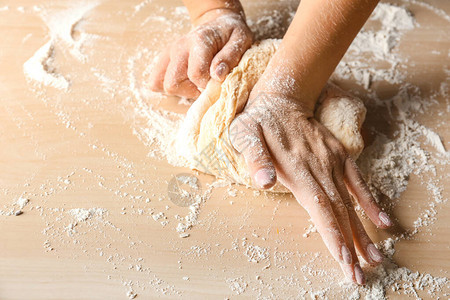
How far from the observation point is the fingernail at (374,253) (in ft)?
2.99

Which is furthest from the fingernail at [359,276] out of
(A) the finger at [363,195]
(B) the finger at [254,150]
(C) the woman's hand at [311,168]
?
(B) the finger at [254,150]

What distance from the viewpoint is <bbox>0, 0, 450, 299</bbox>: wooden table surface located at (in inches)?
36.1

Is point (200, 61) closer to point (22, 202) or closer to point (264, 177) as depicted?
point (264, 177)

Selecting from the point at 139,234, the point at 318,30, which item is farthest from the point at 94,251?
the point at 318,30

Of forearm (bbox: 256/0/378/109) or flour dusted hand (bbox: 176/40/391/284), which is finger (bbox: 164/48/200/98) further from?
forearm (bbox: 256/0/378/109)

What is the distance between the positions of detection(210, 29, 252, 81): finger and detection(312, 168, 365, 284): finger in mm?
332

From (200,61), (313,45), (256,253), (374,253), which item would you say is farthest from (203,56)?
(374,253)

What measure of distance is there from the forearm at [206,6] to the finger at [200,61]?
161 mm

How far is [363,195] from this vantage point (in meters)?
0.99

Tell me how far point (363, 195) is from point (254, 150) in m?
0.26

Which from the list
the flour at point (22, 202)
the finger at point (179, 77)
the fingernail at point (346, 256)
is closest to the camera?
the fingernail at point (346, 256)

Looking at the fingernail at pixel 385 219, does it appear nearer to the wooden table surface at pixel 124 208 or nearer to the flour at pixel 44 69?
the wooden table surface at pixel 124 208

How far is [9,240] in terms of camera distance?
966 millimetres

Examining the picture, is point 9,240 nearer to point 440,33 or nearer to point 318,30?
point 318,30
